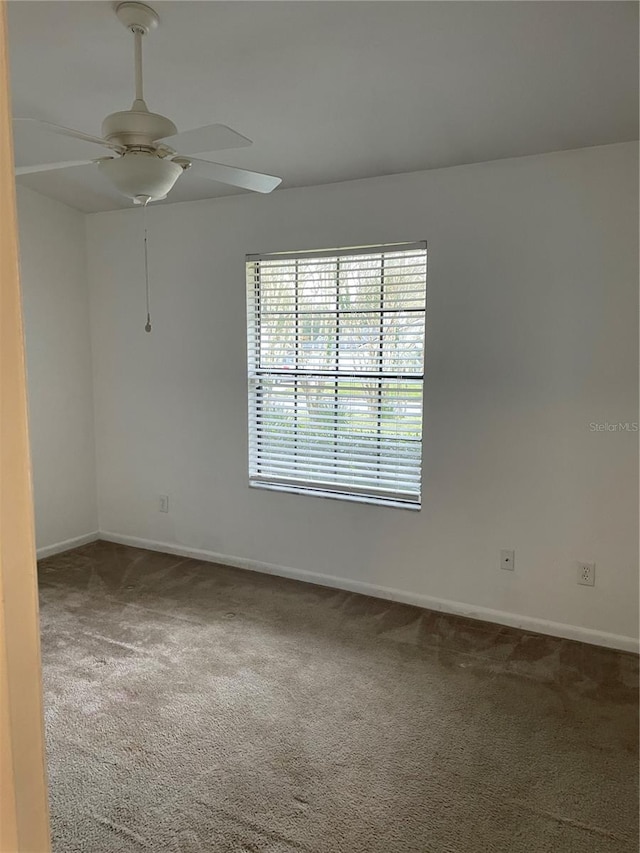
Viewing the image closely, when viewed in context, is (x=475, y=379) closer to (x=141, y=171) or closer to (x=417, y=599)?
(x=417, y=599)

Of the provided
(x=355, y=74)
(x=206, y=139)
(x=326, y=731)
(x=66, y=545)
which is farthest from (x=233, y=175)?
(x=66, y=545)

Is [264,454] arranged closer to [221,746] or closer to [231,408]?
[231,408]

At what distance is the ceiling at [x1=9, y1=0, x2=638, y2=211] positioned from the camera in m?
1.88

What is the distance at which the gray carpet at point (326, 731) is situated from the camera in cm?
185

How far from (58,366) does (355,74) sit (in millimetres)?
2952

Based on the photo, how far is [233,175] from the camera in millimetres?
2178

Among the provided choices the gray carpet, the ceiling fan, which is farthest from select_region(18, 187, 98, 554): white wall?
the ceiling fan

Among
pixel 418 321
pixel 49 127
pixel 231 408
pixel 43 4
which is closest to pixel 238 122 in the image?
pixel 43 4

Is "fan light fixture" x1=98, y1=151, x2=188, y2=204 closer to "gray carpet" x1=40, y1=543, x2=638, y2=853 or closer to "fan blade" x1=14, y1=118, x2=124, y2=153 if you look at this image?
"fan blade" x1=14, y1=118, x2=124, y2=153

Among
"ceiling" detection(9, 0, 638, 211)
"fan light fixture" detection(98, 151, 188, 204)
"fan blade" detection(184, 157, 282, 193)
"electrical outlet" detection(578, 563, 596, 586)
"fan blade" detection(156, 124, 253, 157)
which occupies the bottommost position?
"electrical outlet" detection(578, 563, 596, 586)

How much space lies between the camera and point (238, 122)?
2.67 m

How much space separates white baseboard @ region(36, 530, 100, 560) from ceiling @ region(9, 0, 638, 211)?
2.60 metres

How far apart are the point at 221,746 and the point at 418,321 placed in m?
2.27

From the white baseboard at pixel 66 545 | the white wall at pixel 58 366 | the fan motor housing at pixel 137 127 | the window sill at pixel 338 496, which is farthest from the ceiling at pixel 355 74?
the white baseboard at pixel 66 545
